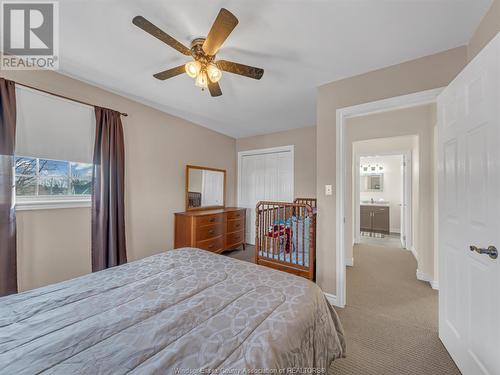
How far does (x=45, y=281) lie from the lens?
2096 millimetres

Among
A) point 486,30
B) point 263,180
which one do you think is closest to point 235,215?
point 263,180

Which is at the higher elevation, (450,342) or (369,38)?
(369,38)

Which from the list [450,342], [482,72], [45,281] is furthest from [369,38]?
[45,281]

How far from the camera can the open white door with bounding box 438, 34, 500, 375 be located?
111 cm

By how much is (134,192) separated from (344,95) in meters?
2.97

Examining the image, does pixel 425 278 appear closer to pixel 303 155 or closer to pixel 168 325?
pixel 303 155

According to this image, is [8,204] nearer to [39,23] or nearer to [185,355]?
[39,23]

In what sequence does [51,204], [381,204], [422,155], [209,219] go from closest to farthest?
[51,204] → [422,155] → [209,219] → [381,204]

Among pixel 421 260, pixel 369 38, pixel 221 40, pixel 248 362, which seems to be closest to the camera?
pixel 248 362

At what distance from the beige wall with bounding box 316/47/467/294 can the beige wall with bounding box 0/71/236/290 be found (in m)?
2.33

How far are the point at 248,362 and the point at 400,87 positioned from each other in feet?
8.31

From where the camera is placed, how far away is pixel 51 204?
6.97ft

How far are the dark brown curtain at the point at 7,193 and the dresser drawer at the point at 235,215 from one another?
275cm

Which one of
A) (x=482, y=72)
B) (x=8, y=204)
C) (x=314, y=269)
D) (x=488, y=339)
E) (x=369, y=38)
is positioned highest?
(x=369, y=38)
